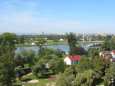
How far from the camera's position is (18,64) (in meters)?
44.2

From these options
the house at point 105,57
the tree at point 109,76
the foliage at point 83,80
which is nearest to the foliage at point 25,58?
the house at point 105,57

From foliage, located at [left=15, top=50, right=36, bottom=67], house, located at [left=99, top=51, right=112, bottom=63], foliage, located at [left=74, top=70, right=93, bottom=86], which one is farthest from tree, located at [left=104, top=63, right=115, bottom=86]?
foliage, located at [left=15, top=50, right=36, bottom=67]

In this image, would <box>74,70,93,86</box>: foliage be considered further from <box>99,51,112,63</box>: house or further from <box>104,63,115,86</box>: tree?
<box>99,51,112,63</box>: house

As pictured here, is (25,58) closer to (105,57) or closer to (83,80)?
(105,57)

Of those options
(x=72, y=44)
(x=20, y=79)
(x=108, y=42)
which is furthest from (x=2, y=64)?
(x=108, y=42)

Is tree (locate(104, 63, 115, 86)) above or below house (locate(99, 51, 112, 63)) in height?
below

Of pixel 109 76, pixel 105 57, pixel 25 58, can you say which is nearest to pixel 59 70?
pixel 105 57

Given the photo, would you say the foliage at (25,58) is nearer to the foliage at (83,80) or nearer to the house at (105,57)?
the house at (105,57)

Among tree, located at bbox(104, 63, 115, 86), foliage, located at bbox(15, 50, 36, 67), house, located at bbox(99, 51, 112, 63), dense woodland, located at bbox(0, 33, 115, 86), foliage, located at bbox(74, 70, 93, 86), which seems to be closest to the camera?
foliage, located at bbox(74, 70, 93, 86)

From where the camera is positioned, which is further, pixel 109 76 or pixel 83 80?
pixel 109 76

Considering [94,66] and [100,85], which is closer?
[100,85]

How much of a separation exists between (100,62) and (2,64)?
12.3m

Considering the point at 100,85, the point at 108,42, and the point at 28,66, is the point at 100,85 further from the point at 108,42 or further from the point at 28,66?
→ the point at 108,42

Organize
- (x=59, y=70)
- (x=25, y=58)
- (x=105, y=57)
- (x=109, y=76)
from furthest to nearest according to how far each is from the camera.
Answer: (x=25, y=58) < (x=105, y=57) < (x=59, y=70) < (x=109, y=76)
